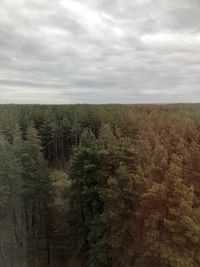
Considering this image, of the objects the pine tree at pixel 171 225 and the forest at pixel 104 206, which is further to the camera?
the forest at pixel 104 206

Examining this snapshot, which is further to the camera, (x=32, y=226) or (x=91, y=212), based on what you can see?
(x=32, y=226)

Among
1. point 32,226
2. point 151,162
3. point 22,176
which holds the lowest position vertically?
point 32,226

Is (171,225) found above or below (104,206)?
above

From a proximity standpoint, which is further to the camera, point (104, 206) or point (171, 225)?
point (104, 206)

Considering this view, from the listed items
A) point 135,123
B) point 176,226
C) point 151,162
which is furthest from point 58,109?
point 176,226

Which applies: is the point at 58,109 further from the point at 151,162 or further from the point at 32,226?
the point at 151,162

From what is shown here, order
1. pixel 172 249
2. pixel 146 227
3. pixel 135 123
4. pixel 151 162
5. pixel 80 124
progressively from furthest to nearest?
pixel 80 124 < pixel 135 123 < pixel 151 162 < pixel 146 227 < pixel 172 249

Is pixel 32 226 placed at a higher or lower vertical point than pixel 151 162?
lower

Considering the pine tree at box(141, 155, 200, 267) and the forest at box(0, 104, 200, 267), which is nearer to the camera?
the pine tree at box(141, 155, 200, 267)
